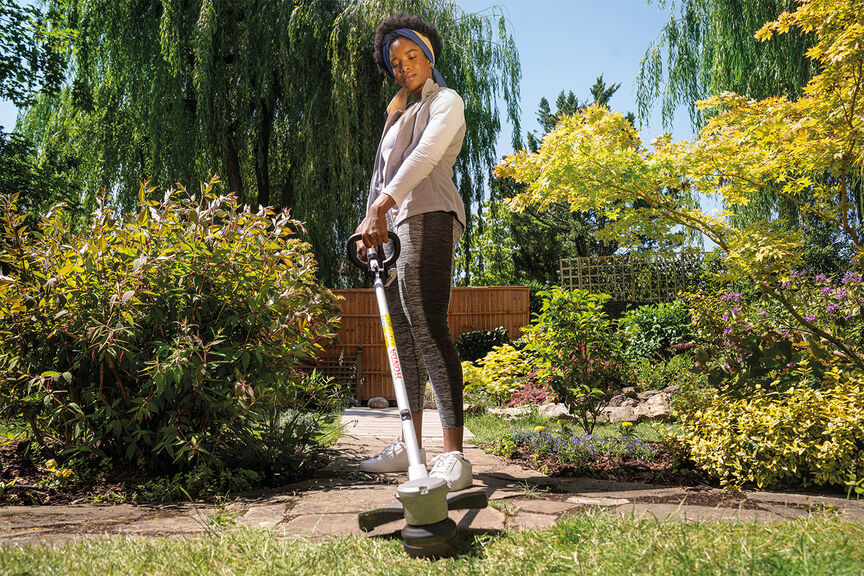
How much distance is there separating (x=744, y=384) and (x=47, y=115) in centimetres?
1300

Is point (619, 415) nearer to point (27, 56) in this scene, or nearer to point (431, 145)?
point (431, 145)

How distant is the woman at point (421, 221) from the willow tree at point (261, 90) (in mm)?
7290

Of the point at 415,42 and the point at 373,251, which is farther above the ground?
the point at 415,42

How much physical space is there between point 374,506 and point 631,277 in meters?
11.5

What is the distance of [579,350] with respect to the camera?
3600 mm

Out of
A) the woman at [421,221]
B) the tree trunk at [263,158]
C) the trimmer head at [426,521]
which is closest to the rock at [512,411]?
the woman at [421,221]

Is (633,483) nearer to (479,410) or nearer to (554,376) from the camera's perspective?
(554,376)

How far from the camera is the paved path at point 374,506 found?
1848 millimetres

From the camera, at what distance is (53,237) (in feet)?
9.04

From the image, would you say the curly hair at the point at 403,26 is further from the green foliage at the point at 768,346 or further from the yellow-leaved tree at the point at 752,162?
the green foliage at the point at 768,346

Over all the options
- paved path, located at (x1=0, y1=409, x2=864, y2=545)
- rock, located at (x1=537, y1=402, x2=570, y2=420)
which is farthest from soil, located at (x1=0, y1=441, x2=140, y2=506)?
rock, located at (x1=537, y1=402, x2=570, y2=420)

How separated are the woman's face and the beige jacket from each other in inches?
3.0

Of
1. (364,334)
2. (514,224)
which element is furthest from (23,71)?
(514,224)

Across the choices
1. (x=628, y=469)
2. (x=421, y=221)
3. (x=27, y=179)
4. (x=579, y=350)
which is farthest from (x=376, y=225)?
(x=27, y=179)
